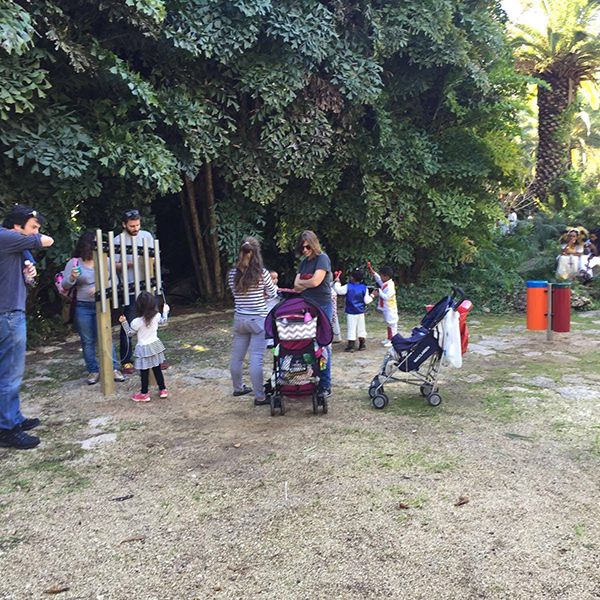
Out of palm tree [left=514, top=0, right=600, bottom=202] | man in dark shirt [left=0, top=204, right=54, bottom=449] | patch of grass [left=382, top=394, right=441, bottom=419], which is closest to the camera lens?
man in dark shirt [left=0, top=204, right=54, bottom=449]

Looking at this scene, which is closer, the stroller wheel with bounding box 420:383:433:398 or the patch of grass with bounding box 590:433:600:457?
the patch of grass with bounding box 590:433:600:457

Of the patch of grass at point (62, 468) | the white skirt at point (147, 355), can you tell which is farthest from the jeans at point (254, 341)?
the patch of grass at point (62, 468)

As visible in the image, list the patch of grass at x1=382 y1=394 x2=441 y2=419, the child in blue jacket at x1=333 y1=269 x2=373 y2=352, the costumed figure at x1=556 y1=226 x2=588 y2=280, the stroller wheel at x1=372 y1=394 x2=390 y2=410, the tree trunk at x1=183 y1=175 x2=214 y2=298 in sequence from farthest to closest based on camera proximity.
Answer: the costumed figure at x1=556 y1=226 x2=588 y2=280 < the tree trunk at x1=183 y1=175 x2=214 y2=298 < the child in blue jacket at x1=333 y1=269 x2=373 y2=352 < the stroller wheel at x1=372 y1=394 x2=390 y2=410 < the patch of grass at x1=382 y1=394 x2=441 y2=419

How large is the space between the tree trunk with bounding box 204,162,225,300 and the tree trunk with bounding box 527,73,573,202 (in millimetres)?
Result: 10736

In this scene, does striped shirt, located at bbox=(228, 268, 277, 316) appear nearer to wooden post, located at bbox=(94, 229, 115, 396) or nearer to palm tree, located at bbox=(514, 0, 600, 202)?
wooden post, located at bbox=(94, 229, 115, 396)

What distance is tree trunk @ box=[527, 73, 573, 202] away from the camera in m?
16.4

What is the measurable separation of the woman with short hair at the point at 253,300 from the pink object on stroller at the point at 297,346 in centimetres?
28

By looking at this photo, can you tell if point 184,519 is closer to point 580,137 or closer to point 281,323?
point 281,323

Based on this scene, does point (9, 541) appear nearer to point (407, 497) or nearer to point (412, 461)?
point (407, 497)

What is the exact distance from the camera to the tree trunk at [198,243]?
10.4 metres

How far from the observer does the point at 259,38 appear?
8336 mm

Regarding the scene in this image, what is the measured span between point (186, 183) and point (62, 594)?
8.34 meters

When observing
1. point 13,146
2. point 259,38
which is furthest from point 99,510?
point 259,38

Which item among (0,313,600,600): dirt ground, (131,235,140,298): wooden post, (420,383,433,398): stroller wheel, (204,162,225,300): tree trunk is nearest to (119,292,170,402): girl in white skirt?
(0,313,600,600): dirt ground
